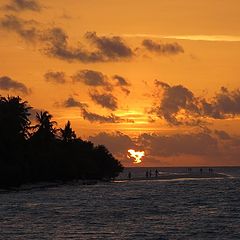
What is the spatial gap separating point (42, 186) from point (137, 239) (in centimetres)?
9715

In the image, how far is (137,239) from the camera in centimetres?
5138

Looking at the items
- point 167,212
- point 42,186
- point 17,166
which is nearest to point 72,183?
point 42,186

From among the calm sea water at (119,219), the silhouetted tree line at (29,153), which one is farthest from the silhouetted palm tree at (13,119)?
the calm sea water at (119,219)

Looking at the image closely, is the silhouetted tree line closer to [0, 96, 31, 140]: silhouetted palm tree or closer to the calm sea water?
[0, 96, 31, 140]: silhouetted palm tree

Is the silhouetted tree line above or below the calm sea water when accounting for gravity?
above

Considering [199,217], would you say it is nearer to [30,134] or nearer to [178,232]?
[178,232]

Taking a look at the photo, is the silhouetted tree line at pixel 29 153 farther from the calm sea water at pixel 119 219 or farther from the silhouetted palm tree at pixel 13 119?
the calm sea water at pixel 119 219

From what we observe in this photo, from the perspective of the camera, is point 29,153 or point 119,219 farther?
point 29,153

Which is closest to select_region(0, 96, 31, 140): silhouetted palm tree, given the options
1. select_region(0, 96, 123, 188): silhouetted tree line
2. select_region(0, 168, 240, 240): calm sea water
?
select_region(0, 96, 123, 188): silhouetted tree line

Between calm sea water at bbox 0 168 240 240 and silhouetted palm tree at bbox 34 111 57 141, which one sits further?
silhouetted palm tree at bbox 34 111 57 141

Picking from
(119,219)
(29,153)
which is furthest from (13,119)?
(119,219)

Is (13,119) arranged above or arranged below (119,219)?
above

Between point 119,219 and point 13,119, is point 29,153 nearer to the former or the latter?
point 13,119

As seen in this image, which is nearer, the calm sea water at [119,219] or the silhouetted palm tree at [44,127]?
the calm sea water at [119,219]
